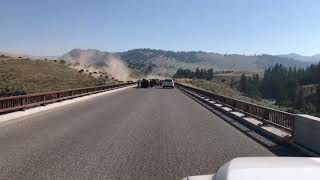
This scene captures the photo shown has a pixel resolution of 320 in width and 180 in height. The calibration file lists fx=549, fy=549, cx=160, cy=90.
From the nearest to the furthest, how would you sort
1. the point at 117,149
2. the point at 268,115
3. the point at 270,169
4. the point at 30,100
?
1. the point at 270,169
2. the point at 117,149
3. the point at 268,115
4. the point at 30,100

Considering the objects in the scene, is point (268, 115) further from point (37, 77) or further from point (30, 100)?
point (37, 77)

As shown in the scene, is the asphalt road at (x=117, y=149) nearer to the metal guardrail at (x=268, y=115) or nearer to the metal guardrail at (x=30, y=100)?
the metal guardrail at (x=268, y=115)

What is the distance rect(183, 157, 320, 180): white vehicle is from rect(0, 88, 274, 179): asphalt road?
17.5 ft

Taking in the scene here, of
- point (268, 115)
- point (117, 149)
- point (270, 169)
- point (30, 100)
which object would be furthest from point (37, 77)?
point (270, 169)

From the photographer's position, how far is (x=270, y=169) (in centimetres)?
323

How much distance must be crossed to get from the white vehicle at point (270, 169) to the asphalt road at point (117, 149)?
5.35 metres

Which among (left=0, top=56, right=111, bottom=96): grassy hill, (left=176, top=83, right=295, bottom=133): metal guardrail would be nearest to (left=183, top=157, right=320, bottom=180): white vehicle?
(left=176, top=83, right=295, bottom=133): metal guardrail

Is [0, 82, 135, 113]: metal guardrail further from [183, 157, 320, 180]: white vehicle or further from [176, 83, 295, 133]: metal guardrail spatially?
[183, 157, 320, 180]: white vehicle

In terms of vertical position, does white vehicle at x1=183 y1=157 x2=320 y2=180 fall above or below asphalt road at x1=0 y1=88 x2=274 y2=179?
above

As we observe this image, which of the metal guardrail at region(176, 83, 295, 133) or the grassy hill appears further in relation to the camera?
the grassy hill

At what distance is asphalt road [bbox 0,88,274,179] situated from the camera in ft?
31.3

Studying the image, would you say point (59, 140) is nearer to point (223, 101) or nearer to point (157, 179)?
point (157, 179)

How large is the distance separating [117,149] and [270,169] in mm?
9499

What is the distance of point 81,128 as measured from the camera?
58.5 feet
